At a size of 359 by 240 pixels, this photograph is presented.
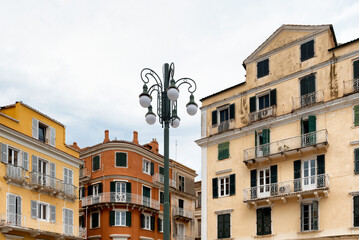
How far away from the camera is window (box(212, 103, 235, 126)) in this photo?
36.8 metres

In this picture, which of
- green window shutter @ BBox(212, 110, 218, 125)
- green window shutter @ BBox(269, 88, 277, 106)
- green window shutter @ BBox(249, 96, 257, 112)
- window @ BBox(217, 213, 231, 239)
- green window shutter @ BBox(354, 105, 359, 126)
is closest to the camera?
green window shutter @ BBox(354, 105, 359, 126)

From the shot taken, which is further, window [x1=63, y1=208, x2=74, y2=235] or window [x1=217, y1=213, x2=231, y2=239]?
window [x1=63, y1=208, x2=74, y2=235]

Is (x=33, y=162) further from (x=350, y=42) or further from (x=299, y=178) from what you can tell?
(x=350, y=42)

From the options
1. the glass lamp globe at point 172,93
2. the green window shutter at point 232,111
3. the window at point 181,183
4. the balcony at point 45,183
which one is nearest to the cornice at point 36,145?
the balcony at point 45,183

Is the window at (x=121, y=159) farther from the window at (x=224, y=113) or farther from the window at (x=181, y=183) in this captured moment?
the window at (x=224, y=113)

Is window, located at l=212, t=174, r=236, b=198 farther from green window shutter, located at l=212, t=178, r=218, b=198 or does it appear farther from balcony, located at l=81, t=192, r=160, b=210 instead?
balcony, located at l=81, t=192, r=160, b=210

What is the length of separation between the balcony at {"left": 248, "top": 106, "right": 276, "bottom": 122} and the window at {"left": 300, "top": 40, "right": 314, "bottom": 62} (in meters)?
4.14

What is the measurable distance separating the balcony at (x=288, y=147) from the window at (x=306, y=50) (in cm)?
556

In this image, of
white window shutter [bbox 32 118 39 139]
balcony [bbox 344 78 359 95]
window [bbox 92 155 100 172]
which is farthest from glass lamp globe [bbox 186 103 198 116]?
window [bbox 92 155 100 172]

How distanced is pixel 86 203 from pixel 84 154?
5.46 m

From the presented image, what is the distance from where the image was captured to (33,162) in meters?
35.6

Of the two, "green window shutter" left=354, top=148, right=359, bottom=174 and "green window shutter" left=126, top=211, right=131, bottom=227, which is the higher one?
"green window shutter" left=354, top=148, right=359, bottom=174

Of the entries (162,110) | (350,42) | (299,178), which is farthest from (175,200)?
(162,110)

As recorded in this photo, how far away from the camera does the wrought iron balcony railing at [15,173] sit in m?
32.6
